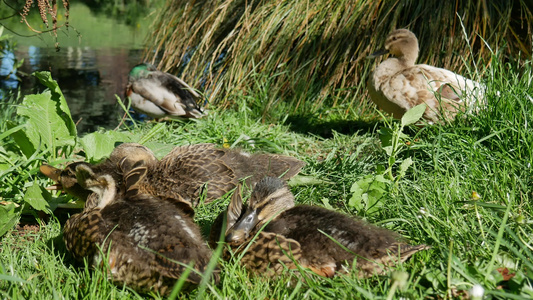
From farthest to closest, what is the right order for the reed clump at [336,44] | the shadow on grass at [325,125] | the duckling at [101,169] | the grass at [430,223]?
the reed clump at [336,44], the shadow on grass at [325,125], the duckling at [101,169], the grass at [430,223]

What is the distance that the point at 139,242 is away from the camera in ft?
9.06

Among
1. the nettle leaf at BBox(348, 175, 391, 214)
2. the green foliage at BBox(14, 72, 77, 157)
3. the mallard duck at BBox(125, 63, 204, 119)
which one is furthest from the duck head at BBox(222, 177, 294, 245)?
the mallard duck at BBox(125, 63, 204, 119)

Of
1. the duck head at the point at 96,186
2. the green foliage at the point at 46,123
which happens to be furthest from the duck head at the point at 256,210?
the green foliage at the point at 46,123

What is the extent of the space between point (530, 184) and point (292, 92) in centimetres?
407

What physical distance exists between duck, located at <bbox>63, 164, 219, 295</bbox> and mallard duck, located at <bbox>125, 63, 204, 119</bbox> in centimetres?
408

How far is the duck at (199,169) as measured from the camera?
12.8ft

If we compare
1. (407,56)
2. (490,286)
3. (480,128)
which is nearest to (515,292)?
(490,286)

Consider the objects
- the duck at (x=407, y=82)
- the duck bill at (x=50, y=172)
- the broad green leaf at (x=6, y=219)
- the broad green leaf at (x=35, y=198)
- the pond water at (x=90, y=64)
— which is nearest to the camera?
the broad green leaf at (x=6, y=219)

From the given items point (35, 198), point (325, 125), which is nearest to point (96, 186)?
point (35, 198)

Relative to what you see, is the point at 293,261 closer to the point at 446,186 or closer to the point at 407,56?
the point at 446,186

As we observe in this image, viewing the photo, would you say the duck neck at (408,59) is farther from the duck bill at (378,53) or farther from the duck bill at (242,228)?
the duck bill at (242,228)

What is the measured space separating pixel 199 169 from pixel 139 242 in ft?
4.45

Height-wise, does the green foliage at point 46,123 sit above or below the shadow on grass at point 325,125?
above

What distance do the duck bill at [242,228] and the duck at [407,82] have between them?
9.17 ft
